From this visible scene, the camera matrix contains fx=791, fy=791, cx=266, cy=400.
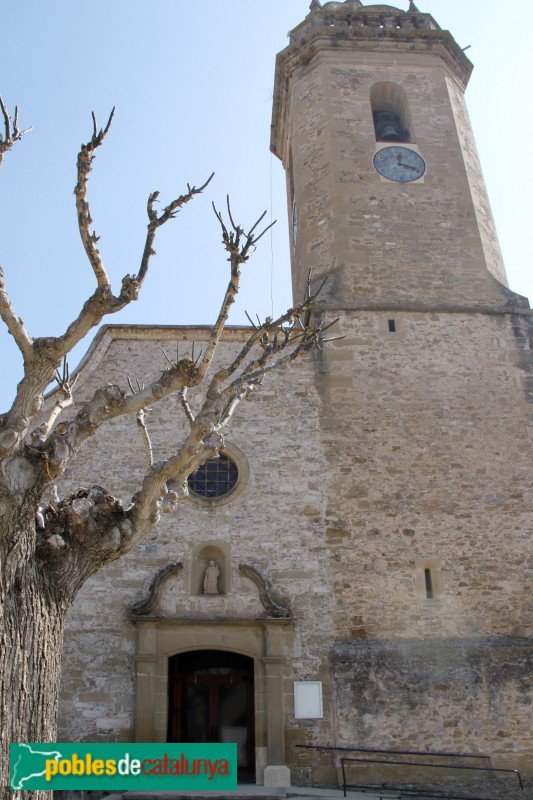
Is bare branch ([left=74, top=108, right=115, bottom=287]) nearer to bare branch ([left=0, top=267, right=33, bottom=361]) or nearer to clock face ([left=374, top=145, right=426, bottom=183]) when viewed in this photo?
bare branch ([left=0, top=267, right=33, bottom=361])

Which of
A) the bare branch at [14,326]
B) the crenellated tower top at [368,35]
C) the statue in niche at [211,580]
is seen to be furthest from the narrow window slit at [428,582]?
the crenellated tower top at [368,35]

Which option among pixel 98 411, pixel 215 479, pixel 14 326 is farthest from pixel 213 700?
pixel 14 326

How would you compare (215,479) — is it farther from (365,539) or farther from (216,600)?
(365,539)

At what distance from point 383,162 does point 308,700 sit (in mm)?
10079

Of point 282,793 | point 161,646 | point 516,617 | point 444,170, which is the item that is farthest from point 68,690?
point 444,170

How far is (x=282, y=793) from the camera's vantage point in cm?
895

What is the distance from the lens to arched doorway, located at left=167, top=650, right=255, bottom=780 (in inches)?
417

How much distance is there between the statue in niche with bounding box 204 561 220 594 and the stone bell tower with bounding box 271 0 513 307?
520 centimetres

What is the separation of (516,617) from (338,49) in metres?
12.1

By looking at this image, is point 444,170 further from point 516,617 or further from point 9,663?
point 9,663

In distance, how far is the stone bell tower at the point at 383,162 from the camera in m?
14.0

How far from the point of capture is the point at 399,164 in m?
15.4

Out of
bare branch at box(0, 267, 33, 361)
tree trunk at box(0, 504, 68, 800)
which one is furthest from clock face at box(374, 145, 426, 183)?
tree trunk at box(0, 504, 68, 800)

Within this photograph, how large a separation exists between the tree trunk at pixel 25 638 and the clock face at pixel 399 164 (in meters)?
11.5
